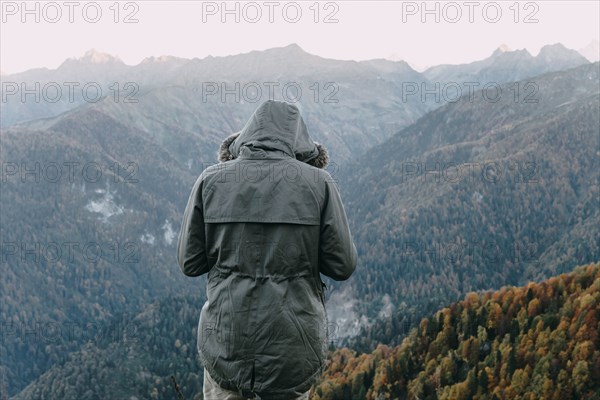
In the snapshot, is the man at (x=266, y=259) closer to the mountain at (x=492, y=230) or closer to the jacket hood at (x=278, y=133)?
the jacket hood at (x=278, y=133)

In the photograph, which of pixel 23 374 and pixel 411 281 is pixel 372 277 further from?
pixel 23 374

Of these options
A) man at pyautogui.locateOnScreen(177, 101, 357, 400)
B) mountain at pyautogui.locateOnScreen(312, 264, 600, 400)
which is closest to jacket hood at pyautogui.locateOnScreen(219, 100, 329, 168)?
man at pyautogui.locateOnScreen(177, 101, 357, 400)

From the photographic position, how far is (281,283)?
14.8 ft

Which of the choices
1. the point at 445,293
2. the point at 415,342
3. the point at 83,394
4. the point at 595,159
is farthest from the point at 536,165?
the point at 415,342

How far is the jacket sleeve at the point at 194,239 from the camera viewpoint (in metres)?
4.80

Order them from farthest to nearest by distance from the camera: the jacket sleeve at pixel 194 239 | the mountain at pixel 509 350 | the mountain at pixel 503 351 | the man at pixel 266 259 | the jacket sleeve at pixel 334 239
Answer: the mountain at pixel 503 351
the mountain at pixel 509 350
the jacket sleeve at pixel 194 239
the jacket sleeve at pixel 334 239
the man at pixel 266 259

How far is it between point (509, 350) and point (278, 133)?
21268mm

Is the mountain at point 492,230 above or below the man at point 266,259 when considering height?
below

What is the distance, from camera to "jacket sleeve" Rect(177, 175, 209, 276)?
15.7ft

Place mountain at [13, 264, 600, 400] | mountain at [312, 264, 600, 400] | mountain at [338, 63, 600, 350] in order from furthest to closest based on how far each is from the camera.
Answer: mountain at [338, 63, 600, 350], mountain at [13, 264, 600, 400], mountain at [312, 264, 600, 400]

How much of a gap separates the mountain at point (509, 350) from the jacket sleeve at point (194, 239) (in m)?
18.9

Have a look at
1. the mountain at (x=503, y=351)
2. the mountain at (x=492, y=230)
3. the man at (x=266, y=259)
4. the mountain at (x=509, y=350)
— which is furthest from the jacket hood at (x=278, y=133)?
the mountain at (x=492, y=230)

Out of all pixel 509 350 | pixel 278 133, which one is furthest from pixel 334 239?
pixel 509 350

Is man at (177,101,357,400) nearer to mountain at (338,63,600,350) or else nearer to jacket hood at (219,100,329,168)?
jacket hood at (219,100,329,168)
